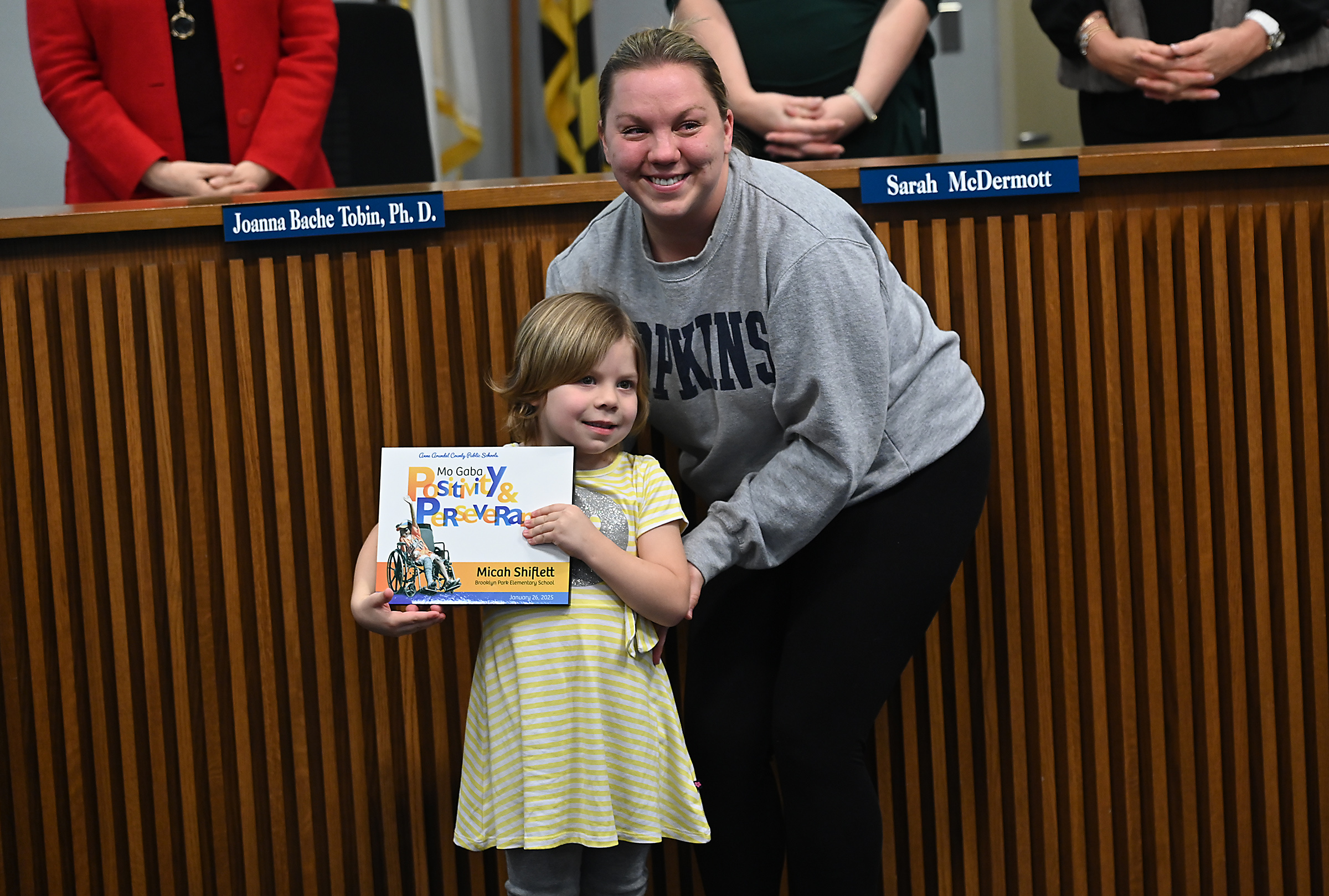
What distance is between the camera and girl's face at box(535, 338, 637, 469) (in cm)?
158

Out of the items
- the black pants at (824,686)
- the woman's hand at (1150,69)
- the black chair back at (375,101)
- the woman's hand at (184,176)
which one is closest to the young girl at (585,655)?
the black pants at (824,686)

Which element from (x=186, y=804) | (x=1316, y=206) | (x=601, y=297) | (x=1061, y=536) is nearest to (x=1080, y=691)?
(x=1061, y=536)

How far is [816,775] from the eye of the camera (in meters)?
1.64

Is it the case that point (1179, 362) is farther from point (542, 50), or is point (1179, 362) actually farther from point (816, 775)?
point (542, 50)

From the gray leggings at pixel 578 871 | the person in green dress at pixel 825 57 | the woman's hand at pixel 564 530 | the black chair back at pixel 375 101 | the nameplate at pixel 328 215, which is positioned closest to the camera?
the woman's hand at pixel 564 530

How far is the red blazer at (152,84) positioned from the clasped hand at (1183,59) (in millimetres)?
1594

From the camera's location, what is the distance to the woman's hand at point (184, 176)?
7.46 feet

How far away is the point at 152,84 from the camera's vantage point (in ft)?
7.77

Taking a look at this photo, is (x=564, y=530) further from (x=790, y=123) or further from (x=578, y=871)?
(x=790, y=123)

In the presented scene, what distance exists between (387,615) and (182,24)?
145 centimetres

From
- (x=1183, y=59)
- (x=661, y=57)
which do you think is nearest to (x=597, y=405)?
(x=661, y=57)

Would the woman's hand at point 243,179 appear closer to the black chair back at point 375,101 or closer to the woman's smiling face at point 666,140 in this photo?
the woman's smiling face at point 666,140

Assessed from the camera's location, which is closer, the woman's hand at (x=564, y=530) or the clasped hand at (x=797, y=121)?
the woman's hand at (x=564, y=530)

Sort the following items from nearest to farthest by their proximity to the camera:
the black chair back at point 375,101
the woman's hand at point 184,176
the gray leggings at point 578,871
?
the gray leggings at point 578,871
the woman's hand at point 184,176
the black chair back at point 375,101
